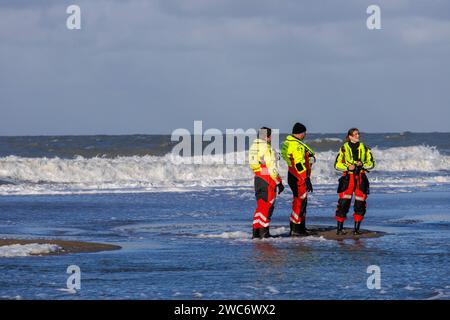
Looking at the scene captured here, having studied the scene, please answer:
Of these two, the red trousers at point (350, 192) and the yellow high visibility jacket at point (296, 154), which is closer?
the yellow high visibility jacket at point (296, 154)

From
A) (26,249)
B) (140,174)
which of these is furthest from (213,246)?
(140,174)

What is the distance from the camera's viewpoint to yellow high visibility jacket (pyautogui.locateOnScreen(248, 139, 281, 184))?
47.5ft

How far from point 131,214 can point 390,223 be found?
5294mm

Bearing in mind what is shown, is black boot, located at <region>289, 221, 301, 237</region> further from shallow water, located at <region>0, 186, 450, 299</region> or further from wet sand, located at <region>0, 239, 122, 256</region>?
wet sand, located at <region>0, 239, 122, 256</region>

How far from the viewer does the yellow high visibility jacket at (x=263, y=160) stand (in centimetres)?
1448

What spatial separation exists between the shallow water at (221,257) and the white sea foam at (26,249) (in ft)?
1.05

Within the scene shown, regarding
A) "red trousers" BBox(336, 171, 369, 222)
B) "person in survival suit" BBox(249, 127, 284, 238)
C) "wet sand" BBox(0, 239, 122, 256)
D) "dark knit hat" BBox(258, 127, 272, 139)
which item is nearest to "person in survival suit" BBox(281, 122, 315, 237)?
"person in survival suit" BBox(249, 127, 284, 238)

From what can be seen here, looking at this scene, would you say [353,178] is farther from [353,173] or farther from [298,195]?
[298,195]

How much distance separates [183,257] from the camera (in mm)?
12727

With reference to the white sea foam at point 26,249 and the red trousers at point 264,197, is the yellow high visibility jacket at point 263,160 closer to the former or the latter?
the red trousers at point 264,197

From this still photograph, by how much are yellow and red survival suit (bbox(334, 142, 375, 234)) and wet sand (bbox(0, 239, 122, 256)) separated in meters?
3.40

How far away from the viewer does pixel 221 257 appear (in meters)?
12.6

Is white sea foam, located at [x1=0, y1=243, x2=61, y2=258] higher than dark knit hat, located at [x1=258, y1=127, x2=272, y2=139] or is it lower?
lower

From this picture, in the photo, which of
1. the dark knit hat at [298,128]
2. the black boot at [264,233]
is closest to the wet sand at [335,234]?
the black boot at [264,233]
